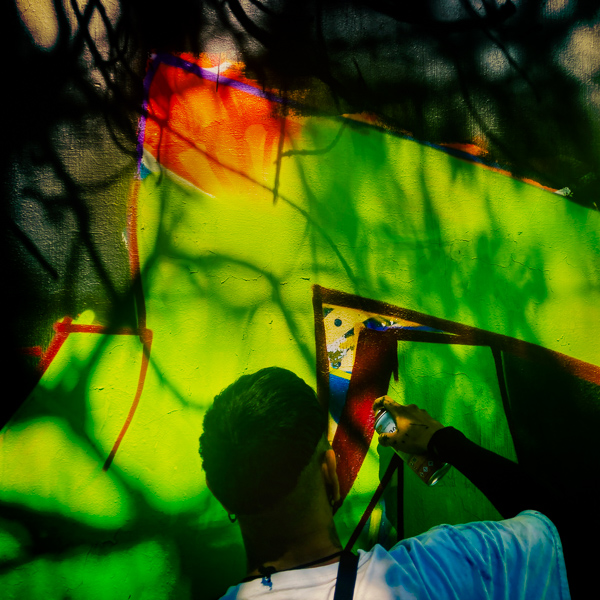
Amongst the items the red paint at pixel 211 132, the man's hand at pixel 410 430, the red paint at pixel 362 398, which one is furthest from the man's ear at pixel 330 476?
the red paint at pixel 211 132

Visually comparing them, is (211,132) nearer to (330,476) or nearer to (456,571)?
(330,476)

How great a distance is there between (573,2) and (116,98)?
3044 millimetres

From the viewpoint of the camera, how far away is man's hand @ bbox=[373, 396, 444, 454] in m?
1.60

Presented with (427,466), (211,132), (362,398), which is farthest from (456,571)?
(211,132)

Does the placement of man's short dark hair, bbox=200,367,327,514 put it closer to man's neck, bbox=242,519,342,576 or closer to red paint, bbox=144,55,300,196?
man's neck, bbox=242,519,342,576

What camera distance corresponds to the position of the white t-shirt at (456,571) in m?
1.09

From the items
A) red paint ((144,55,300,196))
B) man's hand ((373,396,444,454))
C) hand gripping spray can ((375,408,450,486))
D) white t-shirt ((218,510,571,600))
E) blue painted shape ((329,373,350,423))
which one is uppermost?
red paint ((144,55,300,196))

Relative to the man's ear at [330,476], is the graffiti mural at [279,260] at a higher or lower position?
higher

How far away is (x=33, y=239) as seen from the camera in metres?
2.08

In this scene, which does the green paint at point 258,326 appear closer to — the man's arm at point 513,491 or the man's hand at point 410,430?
the man's hand at point 410,430

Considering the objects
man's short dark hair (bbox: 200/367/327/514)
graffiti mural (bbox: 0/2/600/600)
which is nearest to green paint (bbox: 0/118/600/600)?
graffiti mural (bbox: 0/2/600/600)

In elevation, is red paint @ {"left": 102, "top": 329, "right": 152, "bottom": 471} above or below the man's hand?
above

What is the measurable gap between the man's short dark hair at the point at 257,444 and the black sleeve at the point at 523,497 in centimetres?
59

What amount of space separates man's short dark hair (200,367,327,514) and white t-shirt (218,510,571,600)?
259 mm
